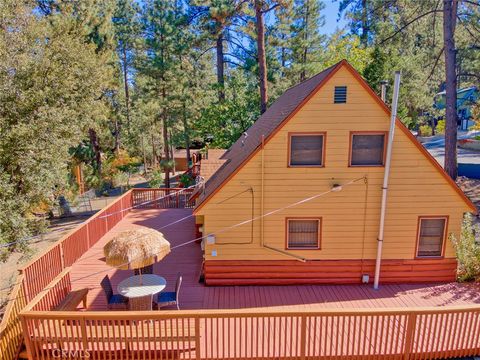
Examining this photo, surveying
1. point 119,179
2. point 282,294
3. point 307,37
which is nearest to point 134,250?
point 282,294

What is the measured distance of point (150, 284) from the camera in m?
7.71

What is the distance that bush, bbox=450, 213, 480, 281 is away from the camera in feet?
28.8

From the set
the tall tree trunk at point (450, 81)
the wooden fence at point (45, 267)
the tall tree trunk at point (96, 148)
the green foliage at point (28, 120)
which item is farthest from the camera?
the tall tree trunk at point (96, 148)

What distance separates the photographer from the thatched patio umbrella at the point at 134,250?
7.21 metres

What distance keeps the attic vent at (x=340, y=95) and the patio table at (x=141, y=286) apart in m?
6.15

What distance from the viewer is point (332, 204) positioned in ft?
29.0

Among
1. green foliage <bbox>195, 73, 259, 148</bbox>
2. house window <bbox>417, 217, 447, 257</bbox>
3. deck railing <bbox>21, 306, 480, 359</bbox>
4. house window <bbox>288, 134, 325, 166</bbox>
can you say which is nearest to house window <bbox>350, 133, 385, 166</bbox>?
house window <bbox>288, 134, 325, 166</bbox>

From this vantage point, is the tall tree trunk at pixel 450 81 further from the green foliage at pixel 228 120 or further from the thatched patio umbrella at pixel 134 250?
the thatched patio umbrella at pixel 134 250

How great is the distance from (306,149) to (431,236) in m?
4.19

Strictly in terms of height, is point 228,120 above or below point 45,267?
above

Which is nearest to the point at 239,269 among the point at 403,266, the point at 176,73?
the point at 403,266

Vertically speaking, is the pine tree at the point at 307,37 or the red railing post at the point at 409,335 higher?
the pine tree at the point at 307,37

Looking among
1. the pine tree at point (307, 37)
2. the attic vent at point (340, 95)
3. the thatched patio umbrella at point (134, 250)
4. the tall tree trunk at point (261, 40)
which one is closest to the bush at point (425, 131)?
the pine tree at point (307, 37)

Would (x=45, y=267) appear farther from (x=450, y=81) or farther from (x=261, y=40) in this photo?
(x=450, y=81)
